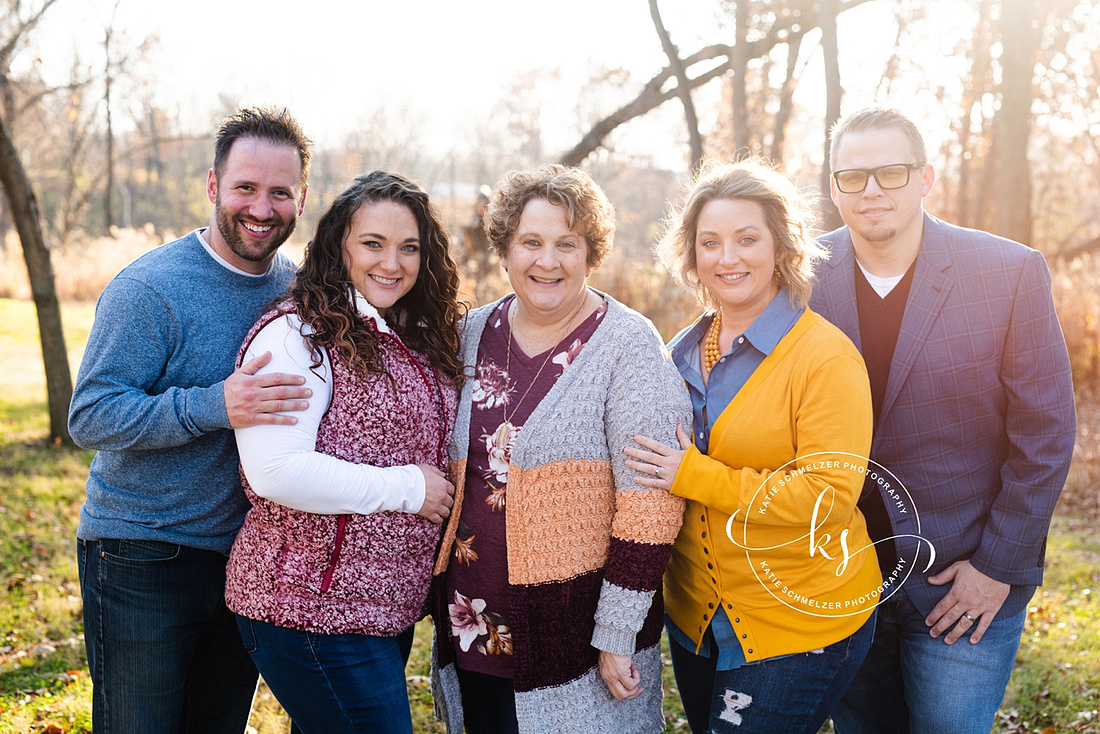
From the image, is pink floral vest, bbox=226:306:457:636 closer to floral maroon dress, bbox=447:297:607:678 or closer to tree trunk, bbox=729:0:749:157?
floral maroon dress, bbox=447:297:607:678

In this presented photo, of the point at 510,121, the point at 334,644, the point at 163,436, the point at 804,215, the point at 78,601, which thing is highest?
the point at 510,121

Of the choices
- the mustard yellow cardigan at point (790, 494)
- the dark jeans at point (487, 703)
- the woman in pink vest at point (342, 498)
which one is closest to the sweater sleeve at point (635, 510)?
the mustard yellow cardigan at point (790, 494)

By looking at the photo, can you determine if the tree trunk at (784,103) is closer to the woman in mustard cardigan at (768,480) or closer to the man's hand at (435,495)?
the woman in mustard cardigan at (768,480)

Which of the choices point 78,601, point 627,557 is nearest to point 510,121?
point 78,601

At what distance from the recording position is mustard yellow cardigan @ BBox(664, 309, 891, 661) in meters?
2.36

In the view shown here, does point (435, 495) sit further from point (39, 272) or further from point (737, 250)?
point (39, 272)

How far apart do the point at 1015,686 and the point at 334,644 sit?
4.23 metres

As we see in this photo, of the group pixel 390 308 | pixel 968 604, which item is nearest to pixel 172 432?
pixel 390 308

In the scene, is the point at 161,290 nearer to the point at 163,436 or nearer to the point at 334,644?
the point at 163,436

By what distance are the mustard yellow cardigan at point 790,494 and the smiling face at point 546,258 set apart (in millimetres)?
684

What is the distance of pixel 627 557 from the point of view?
8.18 ft

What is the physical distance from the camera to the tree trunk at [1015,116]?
8.27 meters

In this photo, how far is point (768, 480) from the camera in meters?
2.38

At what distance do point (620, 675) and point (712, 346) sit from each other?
45.2 inches
